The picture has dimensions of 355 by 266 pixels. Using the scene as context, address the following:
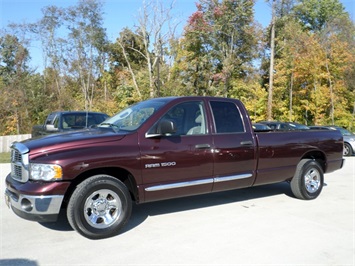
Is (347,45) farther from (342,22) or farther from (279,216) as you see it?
(279,216)

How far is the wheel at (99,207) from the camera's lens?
165 inches

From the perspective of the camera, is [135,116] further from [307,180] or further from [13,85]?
[13,85]

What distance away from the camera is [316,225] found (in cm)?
499

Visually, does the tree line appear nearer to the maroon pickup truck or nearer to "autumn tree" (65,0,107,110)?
"autumn tree" (65,0,107,110)

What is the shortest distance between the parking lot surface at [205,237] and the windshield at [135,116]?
1458mm

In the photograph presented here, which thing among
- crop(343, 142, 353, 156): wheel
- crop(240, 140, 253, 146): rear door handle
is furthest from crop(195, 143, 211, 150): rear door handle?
crop(343, 142, 353, 156): wheel

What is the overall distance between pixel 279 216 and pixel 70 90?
31706 mm

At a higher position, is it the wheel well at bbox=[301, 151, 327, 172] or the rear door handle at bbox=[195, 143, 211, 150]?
the rear door handle at bbox=[195, 143, 211, 150]

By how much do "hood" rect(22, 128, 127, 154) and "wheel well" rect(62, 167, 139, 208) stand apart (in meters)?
0.40

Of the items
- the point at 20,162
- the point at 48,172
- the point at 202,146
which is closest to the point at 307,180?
the point at 202,146

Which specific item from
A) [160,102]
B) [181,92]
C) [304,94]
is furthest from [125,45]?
[160,102]

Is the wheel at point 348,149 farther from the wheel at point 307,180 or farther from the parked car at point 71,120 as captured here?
the parked car at point 71,120

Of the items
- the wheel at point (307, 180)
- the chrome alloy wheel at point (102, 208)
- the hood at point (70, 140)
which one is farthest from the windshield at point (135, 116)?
the wheel at point (307, 180)

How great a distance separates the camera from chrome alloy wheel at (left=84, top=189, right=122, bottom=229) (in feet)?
14.1
